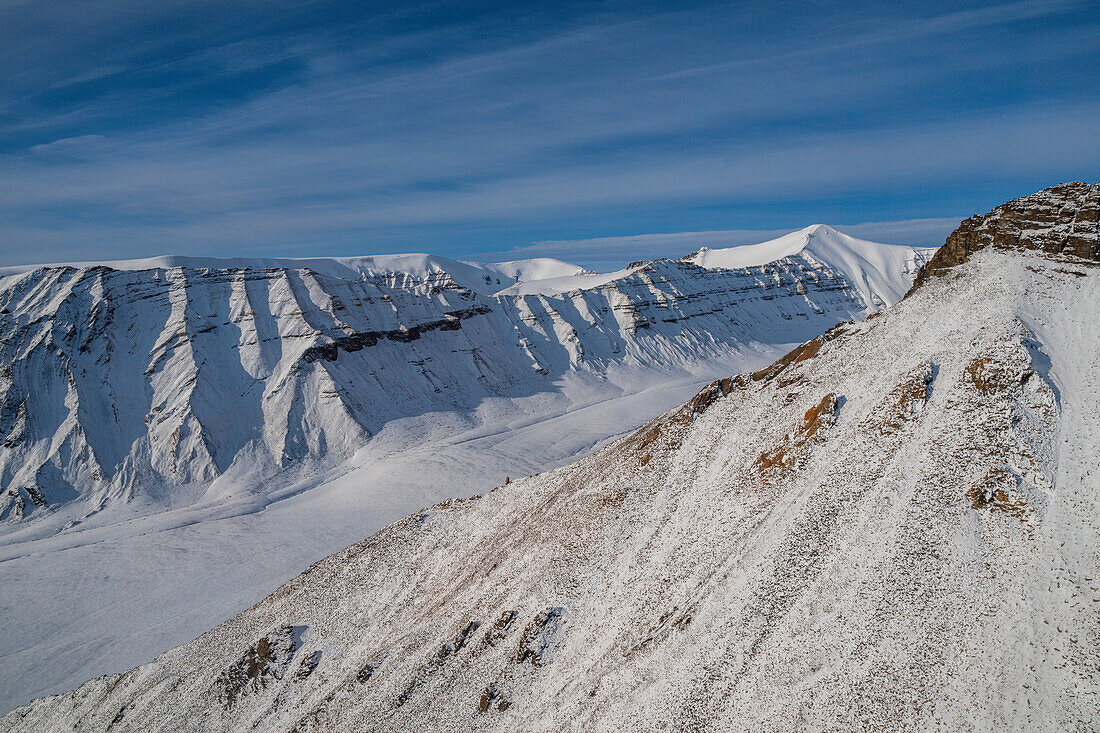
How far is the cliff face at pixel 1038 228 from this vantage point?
1139 inches

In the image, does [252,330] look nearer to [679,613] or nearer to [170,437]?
[170,437]

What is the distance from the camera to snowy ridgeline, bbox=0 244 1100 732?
1561 centimetres

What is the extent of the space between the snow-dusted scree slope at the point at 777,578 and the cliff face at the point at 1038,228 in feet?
2.00

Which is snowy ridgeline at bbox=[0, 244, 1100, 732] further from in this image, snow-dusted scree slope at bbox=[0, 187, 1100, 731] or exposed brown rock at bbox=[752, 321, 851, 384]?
exposed brown rock at bbox=[752, 321, 851, 384]

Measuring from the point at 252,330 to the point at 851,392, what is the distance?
2670 inches

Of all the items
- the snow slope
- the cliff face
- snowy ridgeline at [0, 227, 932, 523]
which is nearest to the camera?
the cliff face

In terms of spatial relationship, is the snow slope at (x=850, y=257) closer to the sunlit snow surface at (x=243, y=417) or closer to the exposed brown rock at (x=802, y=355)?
the sunlit snow surface at (x=243, y=417)

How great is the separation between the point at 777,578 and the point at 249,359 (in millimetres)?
65713

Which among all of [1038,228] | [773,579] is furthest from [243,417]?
[1038,228]

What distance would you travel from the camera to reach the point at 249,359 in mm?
68375

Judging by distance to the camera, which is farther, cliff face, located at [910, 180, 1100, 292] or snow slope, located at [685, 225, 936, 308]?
snow slope, located at [685, 225, 936, 308]

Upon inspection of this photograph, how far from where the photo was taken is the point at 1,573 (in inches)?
1569

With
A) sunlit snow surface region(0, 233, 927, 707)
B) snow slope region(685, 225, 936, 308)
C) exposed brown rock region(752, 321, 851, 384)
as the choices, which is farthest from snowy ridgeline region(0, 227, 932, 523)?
snow slope region(685, 225, 936, 308)

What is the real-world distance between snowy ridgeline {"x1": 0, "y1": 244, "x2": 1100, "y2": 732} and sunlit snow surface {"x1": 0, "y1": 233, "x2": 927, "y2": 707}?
9.30m
